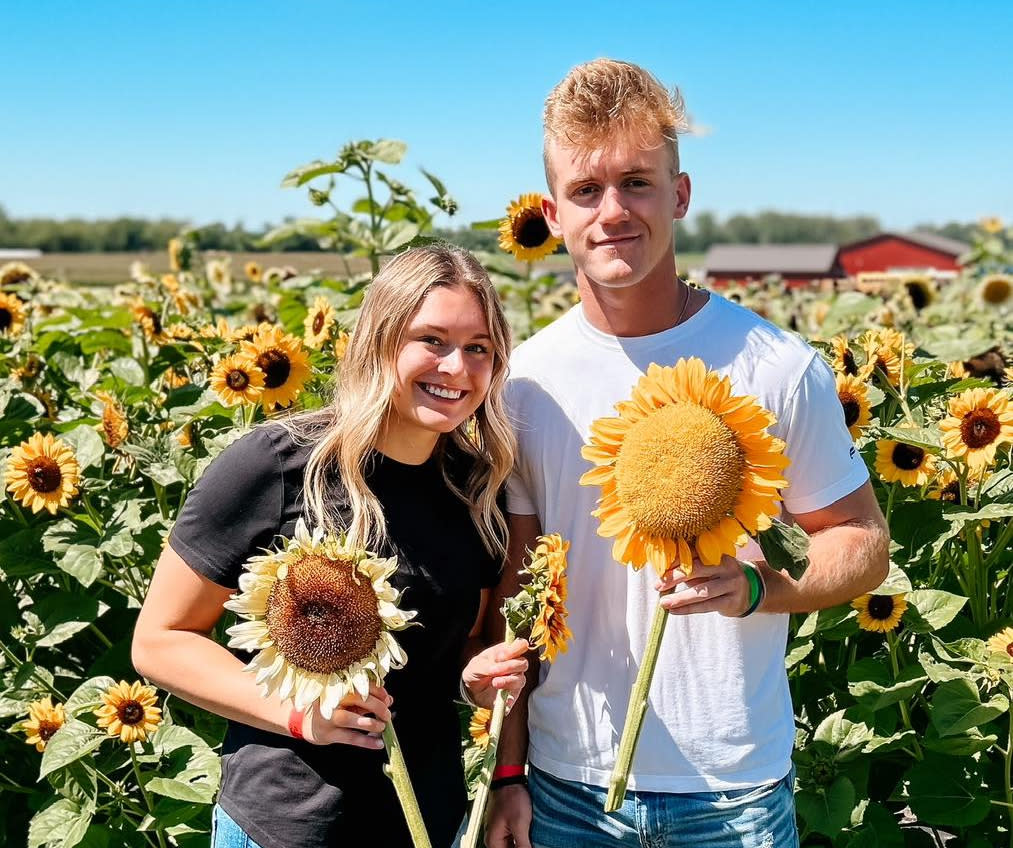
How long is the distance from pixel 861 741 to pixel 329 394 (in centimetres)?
133

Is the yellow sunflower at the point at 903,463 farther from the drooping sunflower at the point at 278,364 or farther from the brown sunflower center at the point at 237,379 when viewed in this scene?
the brown sunflower center at the point at 237,379

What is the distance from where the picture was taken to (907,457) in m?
2.44

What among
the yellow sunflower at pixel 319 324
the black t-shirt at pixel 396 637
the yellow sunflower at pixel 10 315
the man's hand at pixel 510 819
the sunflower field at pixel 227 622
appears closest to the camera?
the black t-shirt at pixel 396 637

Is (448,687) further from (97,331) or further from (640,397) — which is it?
(97,331)

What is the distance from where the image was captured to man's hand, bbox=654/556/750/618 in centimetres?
136

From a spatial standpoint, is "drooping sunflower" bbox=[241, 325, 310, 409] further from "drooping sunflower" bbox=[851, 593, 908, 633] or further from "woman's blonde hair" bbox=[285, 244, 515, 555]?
"drooping sunflower" bbox=[851, 593, 908, 633]

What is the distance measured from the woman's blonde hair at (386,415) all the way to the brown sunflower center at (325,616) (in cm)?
35

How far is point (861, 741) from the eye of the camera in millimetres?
2279

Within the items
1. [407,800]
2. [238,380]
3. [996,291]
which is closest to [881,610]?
[407,800]

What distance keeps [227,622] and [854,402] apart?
4.74 feet

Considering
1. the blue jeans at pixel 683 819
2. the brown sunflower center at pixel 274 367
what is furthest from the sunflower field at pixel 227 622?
the blue jeans at pixel 683 819

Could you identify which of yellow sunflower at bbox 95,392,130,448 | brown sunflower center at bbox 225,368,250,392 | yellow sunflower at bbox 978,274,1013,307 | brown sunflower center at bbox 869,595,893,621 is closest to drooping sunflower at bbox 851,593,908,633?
brown sunflower center at bbox 869,595,893,621

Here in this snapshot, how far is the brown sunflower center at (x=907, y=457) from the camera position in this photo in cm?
244

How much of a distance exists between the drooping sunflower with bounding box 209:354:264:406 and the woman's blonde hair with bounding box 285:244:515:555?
23.5 inches
